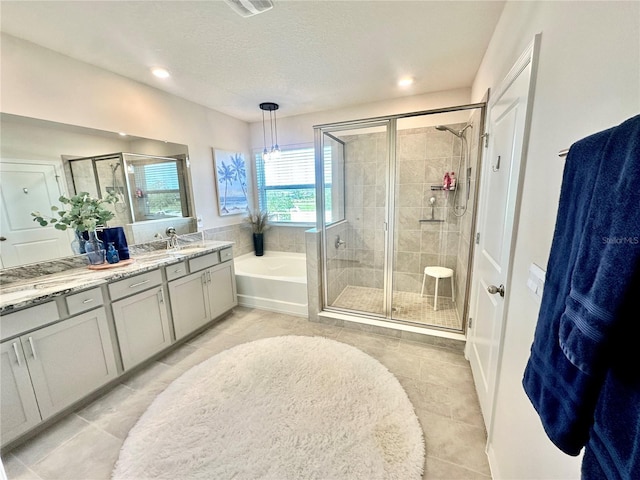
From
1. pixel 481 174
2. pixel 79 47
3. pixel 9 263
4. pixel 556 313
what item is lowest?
pixel 9 263

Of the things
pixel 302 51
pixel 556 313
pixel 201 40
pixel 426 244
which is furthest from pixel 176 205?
pixel 556 313

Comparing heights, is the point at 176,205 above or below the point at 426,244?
above

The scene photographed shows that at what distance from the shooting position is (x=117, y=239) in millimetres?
2348

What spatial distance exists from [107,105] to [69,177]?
2.40ft

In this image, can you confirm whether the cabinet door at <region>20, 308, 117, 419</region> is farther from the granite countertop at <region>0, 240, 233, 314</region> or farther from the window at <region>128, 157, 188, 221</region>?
the window at <region>128, 157, 188, 221</region>

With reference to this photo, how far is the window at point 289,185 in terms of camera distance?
3863 millimetres

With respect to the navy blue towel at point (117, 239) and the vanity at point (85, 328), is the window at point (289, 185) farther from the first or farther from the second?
the navy blue towel at point (117, 239)

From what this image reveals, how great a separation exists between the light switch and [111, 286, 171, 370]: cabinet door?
2617 millimetres

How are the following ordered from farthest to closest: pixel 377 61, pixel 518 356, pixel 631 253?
pixel 377 61
pixel 518 356
pixel 631 253

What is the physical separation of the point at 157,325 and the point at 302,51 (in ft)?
8.67

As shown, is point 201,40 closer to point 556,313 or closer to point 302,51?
point 302,51

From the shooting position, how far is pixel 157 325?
2.29 m

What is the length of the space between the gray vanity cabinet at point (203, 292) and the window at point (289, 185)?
4.24 feet

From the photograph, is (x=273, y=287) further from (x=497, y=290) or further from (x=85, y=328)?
→ (x=497, y=290)
